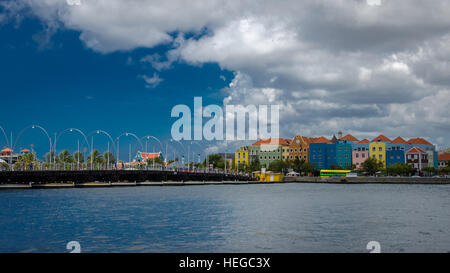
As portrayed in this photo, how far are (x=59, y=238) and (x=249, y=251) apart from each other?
38.4ft

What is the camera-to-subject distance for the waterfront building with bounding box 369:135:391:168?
5994 inches

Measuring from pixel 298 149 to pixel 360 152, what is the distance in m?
22.8

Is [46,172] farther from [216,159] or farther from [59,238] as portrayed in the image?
[216,159]

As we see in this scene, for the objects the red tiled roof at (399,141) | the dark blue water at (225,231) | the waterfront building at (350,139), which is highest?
the waterfront building at (350,139)

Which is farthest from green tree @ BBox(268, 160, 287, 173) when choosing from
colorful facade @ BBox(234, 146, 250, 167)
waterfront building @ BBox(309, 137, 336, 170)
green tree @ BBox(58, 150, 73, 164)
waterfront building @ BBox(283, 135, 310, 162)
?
green tree @ BBox(58, 150, 73, 164)

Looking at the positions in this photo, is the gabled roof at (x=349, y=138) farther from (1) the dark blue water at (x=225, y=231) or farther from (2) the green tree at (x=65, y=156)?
(1) the dark blue water at (x=225, y=231)

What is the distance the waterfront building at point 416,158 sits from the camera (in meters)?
146

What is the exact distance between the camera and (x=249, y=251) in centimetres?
2083

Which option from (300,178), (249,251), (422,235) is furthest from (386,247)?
(300,178)

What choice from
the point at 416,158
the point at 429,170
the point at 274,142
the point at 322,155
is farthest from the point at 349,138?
the point at 429,170

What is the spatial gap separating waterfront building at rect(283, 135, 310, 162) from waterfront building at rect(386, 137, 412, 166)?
28852mm

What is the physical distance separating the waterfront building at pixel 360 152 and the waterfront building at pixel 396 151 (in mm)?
7263

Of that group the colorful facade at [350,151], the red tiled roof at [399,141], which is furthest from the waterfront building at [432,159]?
the red tiled roof at [399,141]

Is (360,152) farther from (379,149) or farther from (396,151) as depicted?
(396,151)
